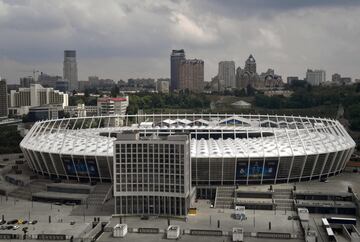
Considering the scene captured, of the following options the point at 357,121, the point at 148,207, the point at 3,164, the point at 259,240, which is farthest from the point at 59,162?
the point at 357,121

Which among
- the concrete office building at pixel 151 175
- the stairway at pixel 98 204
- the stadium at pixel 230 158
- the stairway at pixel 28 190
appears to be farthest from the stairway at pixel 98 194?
the stairway at pixel 28 190

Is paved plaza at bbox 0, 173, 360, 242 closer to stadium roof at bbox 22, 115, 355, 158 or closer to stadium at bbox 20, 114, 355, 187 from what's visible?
stadium at bbox 20, 114, 355, 187

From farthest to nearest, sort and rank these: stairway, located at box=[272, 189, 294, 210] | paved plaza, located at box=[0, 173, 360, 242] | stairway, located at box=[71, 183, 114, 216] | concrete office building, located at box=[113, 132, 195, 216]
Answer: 1. stairway, located at box=[272, 189, 294, 210]
2. stairway, located at box=[71, 183, 114, 216]
3. concrete office building, located at box=[113, 132, 195, 216]
4. paved plaza, located at box=[0, 173, 360, 242]

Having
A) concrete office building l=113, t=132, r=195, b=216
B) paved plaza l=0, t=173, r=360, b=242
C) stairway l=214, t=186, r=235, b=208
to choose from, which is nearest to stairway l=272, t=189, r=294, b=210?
paved plaza l=0, t=173, r=360, b=242

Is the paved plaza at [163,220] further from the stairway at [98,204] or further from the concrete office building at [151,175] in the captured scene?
the concrete office building at [151,175]

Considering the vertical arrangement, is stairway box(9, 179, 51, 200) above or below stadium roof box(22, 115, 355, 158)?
below

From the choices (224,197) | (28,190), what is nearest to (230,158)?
(224,197)
